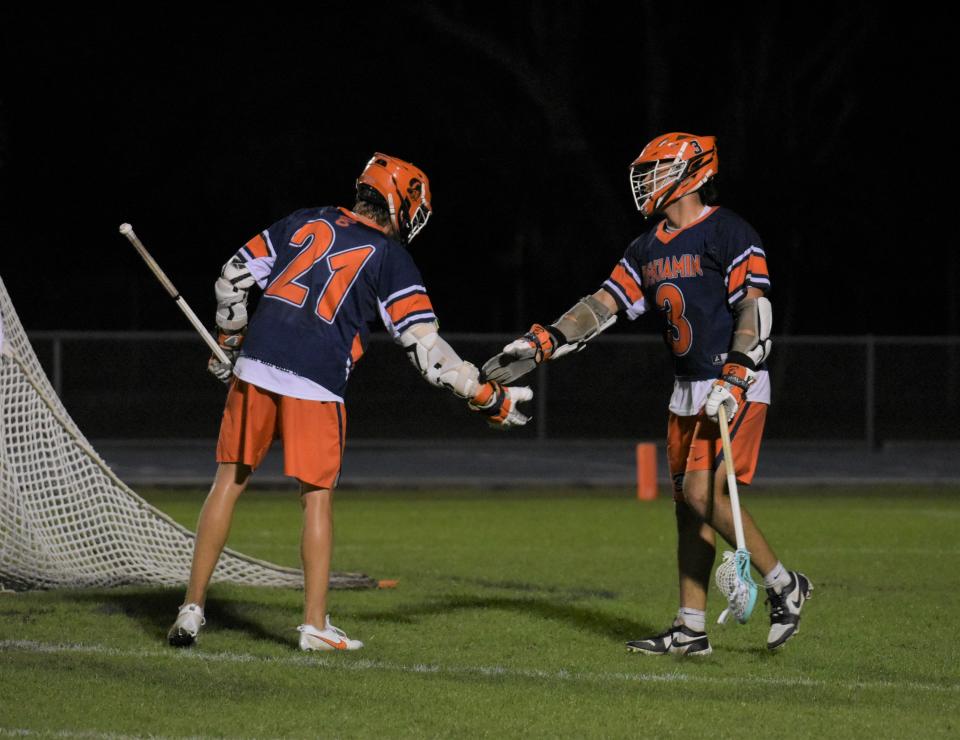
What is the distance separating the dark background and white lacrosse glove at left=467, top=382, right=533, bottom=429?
894 inches

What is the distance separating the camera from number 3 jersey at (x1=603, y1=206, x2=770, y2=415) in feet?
21.8

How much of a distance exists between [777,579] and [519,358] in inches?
54.1

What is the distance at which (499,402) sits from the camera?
21.9ft

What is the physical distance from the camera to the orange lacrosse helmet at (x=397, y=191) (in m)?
6.66

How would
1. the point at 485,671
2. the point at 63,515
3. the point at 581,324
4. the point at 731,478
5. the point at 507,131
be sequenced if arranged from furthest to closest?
1. the point at 507,131
2. the point at 63,515
3. the point at 581,324
4. the point at 731,478
5. the point at 485,671

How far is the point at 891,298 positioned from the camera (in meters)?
31.6

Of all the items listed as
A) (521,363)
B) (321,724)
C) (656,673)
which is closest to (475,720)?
(321,724)

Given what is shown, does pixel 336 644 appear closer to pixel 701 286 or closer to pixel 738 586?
pixel 738 586

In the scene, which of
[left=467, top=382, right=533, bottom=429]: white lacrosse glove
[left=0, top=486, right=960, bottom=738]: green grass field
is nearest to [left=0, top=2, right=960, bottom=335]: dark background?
[left=0, top=486, right=960, bottom=738]: green grass field

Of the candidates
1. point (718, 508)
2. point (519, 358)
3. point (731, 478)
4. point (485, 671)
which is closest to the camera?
point (485, 671)

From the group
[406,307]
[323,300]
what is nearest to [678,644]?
[406,307]

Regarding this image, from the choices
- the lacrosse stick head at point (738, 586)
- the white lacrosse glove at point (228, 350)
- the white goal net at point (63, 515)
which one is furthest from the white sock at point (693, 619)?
the white goal net at point (63, 515)

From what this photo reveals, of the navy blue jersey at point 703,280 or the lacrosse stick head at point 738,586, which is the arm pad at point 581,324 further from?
the lacrosse stick head at point 738,586

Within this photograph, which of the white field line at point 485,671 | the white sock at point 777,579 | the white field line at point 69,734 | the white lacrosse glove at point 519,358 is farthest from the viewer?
the white lacrosse glove at point 519,358
